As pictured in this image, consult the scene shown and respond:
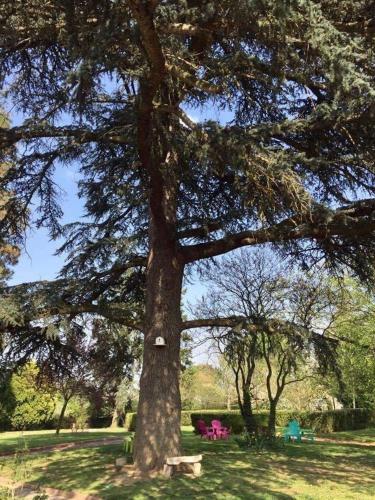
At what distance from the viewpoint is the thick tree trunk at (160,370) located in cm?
842

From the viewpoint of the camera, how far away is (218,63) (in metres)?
6.67

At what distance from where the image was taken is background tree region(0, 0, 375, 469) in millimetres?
5969

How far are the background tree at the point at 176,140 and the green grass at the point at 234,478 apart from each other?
1014mm

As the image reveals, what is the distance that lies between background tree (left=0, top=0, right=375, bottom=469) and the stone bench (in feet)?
1.11

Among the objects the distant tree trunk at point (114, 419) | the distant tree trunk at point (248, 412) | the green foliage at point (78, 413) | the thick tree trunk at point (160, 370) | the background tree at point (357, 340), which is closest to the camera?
the thick tree trunk at point (160, 370)

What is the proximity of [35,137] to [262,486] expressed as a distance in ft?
23.3

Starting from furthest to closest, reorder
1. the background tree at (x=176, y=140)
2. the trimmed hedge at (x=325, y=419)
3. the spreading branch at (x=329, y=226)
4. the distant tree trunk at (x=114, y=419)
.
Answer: the distant tree trunk at (x=114, y=419) < the trimmed hedge at (x=325, y=419) < the spreading branch at (x=329, y=226) < the background tree at (x=176, y=140)

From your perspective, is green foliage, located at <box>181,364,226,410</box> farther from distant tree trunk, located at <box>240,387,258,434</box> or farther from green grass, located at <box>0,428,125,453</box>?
distant tree trunk, located at <box>240,387,258,434</box>

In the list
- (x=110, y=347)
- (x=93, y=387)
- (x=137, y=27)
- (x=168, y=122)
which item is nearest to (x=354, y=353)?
(x=93, y=387)

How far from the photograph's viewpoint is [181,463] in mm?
8258

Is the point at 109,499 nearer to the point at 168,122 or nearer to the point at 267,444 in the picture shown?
the point at 168,122

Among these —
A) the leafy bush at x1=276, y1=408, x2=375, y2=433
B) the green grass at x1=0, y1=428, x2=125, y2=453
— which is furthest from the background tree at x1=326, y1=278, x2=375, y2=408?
the green grass at x1=0, y1=428, x2=125, y2=453

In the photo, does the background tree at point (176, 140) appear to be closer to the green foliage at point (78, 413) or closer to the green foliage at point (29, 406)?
the green foliage at point (29, 406)

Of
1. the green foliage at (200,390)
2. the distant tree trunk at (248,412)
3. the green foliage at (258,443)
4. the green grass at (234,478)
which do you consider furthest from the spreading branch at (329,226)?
the green foliage at (200,390)
